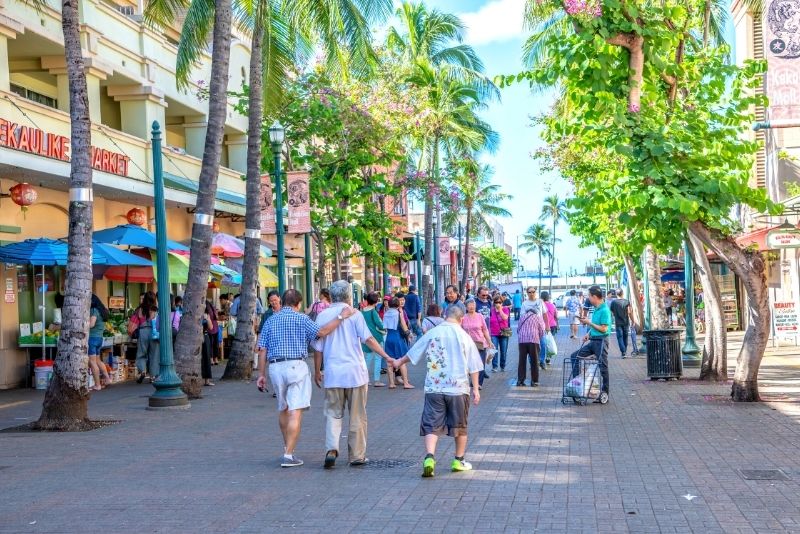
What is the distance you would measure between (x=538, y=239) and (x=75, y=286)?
465 feet

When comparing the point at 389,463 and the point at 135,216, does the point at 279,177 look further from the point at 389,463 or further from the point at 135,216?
the point at 389,463

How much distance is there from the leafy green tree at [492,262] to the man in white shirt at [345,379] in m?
107

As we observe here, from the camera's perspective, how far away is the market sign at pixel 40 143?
18109 millimetres

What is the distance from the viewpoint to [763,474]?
31.1 feet

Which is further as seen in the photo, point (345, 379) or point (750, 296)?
point (750, 296)

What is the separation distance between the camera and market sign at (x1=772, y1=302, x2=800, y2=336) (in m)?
26.8

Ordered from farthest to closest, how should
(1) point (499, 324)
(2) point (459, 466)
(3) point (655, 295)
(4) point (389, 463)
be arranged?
(3) point (655, 295)
(1) point (499, 324)
(4) point (389, 463)
(2) point (459, 466)

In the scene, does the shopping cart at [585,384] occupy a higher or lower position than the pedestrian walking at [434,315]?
lower

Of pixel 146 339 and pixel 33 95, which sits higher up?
pixel 33 95

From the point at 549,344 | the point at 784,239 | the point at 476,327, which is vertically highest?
the point at 784,239

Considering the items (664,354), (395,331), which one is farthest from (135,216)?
(664,354)

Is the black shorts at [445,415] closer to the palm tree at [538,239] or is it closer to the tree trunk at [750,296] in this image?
the tree trunk at [750,296]

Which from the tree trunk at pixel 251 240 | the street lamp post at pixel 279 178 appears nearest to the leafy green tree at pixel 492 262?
the street lamp post at pixel 279 178

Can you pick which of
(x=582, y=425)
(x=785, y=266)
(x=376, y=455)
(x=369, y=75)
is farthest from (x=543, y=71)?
(x=785, y=266)
